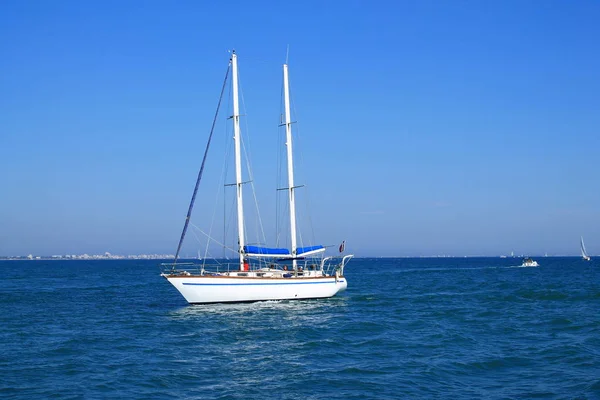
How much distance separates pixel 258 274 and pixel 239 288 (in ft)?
7.44

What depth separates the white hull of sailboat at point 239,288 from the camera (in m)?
41.3

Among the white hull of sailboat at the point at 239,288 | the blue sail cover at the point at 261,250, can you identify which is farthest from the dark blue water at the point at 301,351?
the blue sail cover at the point at 261,250

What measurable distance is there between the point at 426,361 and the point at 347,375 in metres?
4.12

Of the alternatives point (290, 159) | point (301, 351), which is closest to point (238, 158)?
point (290, 159)

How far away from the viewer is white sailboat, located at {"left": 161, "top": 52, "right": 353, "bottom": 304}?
41.5 metres

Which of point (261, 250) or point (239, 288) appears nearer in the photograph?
point (239, 288)

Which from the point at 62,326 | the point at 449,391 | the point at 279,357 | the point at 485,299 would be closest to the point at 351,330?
the point at 279,357

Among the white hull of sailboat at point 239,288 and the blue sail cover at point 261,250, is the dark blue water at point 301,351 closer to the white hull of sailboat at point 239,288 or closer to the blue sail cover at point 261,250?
the white hull of sailboat at point 239,288

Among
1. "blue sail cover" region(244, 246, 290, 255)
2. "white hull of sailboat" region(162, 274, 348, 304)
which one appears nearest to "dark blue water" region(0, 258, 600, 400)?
"white hull of sailboat" region(162, 274, 348, 304)

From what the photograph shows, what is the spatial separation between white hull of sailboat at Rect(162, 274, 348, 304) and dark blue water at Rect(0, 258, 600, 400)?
73 cm

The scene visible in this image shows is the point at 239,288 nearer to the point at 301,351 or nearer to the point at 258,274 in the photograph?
the point at 258,274

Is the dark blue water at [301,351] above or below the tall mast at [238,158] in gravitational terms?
below

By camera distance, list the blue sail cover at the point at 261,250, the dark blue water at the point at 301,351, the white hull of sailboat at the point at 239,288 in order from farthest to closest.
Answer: the blue sail cover at the point at 261,250
the white hull of sailboat at the point at 239,288
the dark blue water at the point at 301,351

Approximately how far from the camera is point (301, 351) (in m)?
26.6
